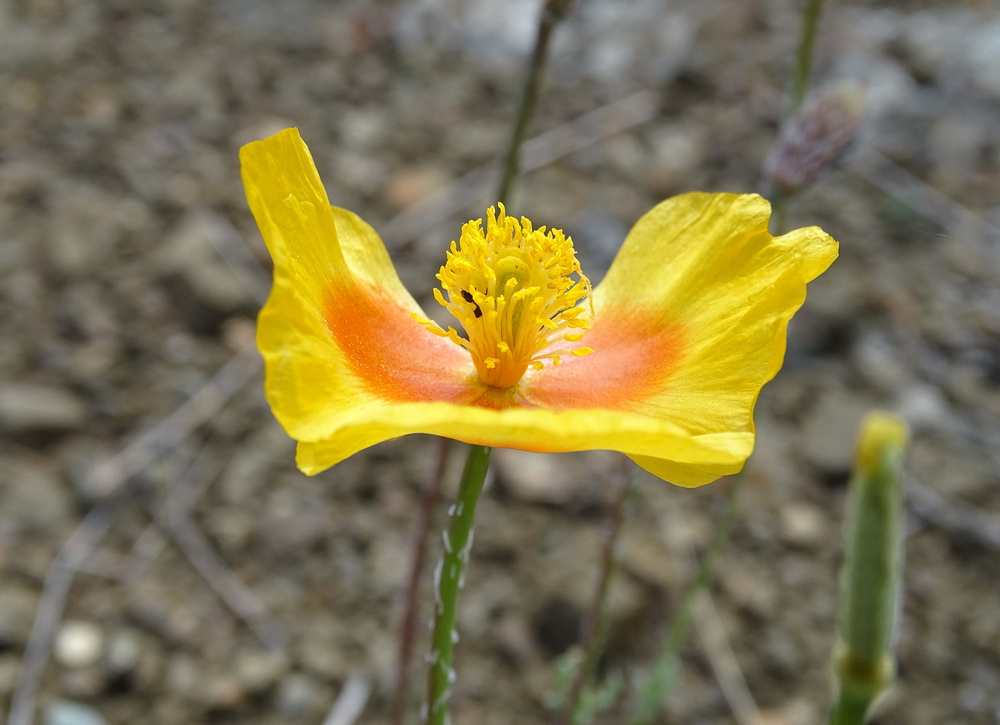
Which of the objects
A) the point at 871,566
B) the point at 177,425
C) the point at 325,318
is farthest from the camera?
the point at 177,425

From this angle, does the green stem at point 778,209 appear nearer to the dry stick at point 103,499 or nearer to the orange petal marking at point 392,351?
the orange petal marking at point 392,351

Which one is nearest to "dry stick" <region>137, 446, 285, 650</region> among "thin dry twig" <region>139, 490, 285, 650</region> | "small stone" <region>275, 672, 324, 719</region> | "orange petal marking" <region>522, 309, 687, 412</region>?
"thin dry twig" <region>139, 490, 285, 650</region>

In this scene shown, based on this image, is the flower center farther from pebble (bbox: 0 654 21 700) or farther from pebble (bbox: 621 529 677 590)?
pebble (bbox: 0 654 21 700)

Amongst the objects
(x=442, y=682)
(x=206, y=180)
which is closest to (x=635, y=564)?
(x=442, y=682)

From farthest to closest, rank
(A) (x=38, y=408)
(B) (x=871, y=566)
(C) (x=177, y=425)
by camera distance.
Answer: (C) (x=177, y=425), (A) (x=38, y=408), (B) (x=871, y=566)

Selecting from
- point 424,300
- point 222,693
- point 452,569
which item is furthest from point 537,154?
point 452,569

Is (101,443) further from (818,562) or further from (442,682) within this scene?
(818,562)

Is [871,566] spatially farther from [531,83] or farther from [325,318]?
[531,83]
